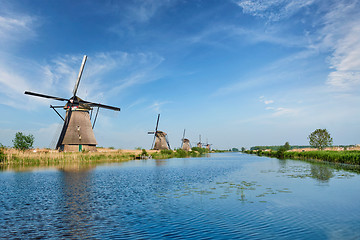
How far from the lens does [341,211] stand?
31.7 feet

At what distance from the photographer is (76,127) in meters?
39.8

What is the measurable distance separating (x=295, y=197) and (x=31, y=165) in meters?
32.2

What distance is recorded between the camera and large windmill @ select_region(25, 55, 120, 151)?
1540 inches

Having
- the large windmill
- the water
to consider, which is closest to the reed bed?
the large windmill

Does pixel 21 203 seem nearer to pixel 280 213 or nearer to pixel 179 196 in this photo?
pixel 179 196

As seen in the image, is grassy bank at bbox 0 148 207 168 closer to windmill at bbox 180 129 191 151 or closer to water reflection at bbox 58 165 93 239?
water reflection at bbox 58 165 93 239

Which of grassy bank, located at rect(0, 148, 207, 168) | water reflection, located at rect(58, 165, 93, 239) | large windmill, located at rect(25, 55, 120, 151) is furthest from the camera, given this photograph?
large windmill, located at rect(25, 55, 120, 151)

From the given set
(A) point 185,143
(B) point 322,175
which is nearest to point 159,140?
(A) point 185,143

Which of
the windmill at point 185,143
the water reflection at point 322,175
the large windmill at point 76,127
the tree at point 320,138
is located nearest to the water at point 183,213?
the water reflection at point 322,175

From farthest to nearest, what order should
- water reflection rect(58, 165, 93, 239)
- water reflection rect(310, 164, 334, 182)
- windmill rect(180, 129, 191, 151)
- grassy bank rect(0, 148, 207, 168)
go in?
windmill rect(180, 129, 191, 151) → grassy bank rect(0, 148, 207, 168) → water reflection rect(310, 164, 334, 182) → water reflection rect(58, 165, 93, 239)

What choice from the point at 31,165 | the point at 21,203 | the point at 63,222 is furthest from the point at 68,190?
the point at 31,165

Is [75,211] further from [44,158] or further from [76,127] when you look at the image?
[76,127]

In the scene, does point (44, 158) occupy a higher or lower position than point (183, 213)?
higher

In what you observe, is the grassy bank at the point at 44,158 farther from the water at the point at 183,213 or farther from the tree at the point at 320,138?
the tree at the point at 320,138
